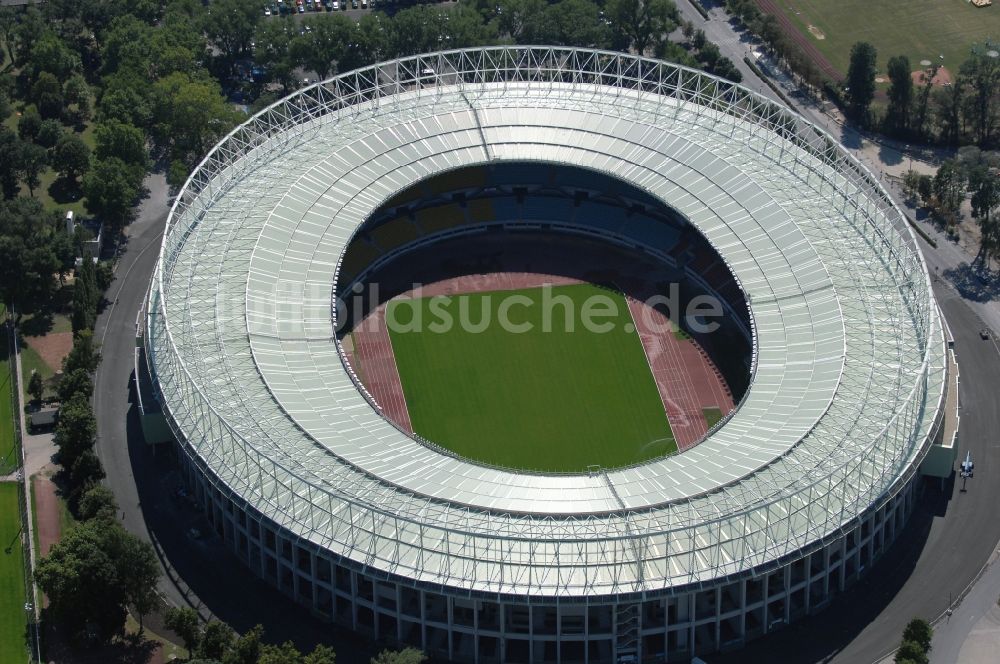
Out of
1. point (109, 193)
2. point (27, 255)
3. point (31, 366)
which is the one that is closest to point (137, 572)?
point (31, 366)

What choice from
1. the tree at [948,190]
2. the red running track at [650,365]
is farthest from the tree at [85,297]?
the tree at [948,190]

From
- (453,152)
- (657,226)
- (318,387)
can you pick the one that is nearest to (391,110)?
(453,152)

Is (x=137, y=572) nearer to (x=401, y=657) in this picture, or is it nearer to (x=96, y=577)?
(x=96, y=577)

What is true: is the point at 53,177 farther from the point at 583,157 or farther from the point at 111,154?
the point at 583,157

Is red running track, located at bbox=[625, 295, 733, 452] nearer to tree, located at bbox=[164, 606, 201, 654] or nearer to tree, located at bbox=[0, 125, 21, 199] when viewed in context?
tree, located at bbox=[164, 606, 201, 654]

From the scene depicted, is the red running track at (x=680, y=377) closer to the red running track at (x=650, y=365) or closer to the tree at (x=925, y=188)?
the red running track at (x=650, y=365)
